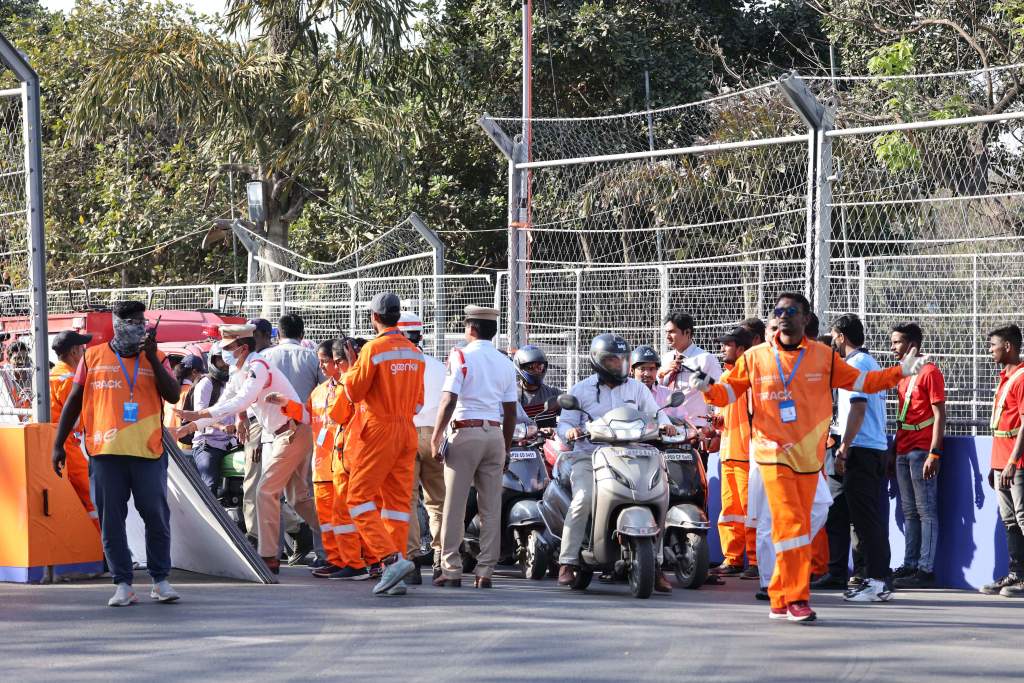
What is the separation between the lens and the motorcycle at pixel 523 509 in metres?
9.88

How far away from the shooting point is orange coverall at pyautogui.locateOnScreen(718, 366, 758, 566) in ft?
32.5

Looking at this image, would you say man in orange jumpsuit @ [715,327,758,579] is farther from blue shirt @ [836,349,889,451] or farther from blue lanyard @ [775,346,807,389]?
blue lanyard @ [775,346,807,389]

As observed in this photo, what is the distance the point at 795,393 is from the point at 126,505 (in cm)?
390

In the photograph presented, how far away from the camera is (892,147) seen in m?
12.3

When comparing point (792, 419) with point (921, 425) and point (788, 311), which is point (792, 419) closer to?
point (788, 311)

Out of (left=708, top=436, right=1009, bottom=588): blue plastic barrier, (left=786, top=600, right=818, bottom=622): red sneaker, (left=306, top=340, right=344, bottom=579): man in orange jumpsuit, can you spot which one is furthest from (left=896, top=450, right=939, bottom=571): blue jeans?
(left=306, top=340, right=344, bottom=579): man in orange jumpsuit

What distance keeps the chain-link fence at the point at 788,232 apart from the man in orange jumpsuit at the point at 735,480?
0.77 metres

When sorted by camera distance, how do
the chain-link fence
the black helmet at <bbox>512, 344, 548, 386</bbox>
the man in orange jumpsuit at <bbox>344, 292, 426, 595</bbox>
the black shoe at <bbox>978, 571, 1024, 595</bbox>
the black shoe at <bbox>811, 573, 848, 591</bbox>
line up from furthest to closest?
the chain-link fence
the black helmet at <bbox>512, 344, 548, 386</bbox>
the black shoe at <bbox>811, 573, 848, 591</bbox>
the black shoe at <bbox>978, 571, 1024, 595</bbox>
the man in orange jumpsuit at <bbox>344, 292, 426, 595</bbox>

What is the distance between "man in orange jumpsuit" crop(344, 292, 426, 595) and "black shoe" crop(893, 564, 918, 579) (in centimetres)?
328

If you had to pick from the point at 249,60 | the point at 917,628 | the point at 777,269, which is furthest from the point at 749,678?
the point at 249,60

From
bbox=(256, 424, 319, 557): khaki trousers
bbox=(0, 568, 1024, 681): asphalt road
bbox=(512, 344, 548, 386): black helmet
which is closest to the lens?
bbox=(0, 568, 1024, 681): asphalt road

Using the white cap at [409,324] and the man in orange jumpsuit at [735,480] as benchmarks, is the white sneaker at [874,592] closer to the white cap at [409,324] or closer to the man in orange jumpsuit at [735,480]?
the man in orange jumpsuit at [735,480]

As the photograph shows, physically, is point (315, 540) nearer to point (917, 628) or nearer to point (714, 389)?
point (714, 389)

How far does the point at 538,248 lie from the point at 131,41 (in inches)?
454
